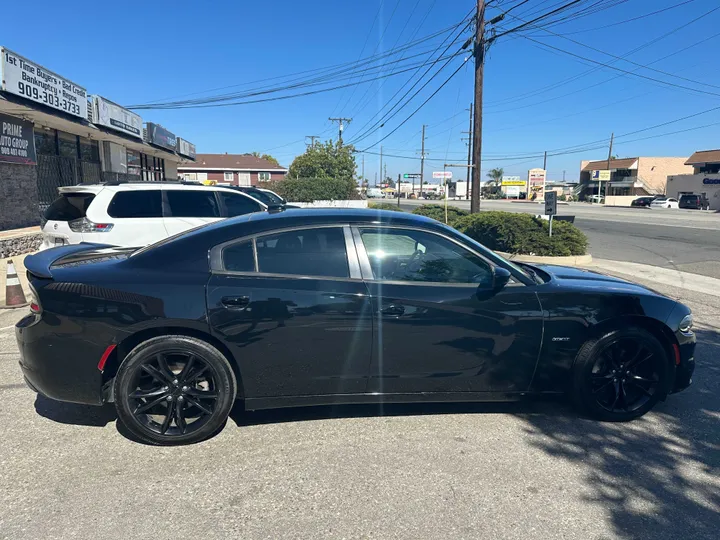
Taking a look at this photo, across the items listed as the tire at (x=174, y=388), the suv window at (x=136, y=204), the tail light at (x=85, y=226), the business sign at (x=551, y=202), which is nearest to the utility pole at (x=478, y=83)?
the business sign at (x=551, y=202)

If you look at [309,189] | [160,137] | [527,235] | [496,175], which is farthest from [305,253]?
[496,175]

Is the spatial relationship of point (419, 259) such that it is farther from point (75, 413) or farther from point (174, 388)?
point (75, 413)

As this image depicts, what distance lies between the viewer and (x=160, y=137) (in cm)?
2370

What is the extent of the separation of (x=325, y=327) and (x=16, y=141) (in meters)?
13.7

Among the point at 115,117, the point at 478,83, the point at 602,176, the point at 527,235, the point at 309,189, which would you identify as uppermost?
the point at 602,176

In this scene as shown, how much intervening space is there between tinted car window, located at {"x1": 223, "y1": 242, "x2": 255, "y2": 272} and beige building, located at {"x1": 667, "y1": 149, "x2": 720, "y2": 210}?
66151mm

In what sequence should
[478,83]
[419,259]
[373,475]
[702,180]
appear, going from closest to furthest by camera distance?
[373,475] < [419,259] < [478,83] < [702,180]

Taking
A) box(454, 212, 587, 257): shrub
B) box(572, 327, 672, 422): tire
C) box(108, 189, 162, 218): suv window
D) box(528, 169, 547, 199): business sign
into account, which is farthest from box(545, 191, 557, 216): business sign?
box(528, 169, 547, 199): business sign

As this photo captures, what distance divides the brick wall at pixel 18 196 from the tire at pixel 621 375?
1413 centimetres

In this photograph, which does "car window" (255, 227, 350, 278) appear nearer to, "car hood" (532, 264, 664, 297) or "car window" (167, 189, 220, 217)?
"car hood" (532, 264, 664, 297)

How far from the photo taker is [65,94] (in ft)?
44.9

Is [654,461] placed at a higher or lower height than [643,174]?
lower

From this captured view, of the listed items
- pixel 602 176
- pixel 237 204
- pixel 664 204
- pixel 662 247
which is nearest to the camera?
pixel 237 204

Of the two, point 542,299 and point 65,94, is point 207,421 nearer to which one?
point 542,299
